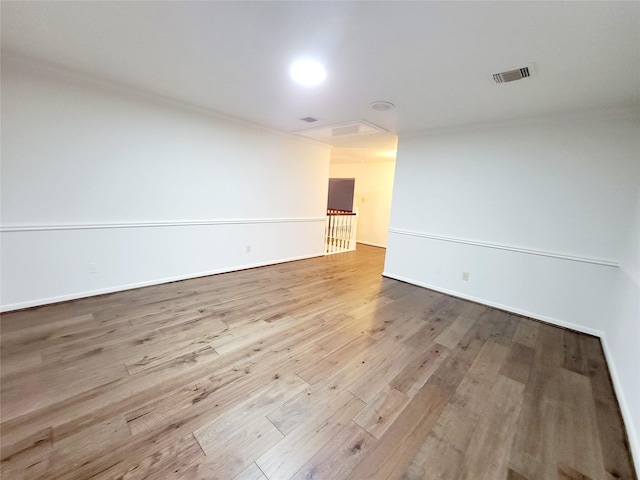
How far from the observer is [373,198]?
7.51 m

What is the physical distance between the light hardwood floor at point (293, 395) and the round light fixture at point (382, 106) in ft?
7.86

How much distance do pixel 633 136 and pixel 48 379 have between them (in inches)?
212

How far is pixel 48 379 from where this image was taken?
5.91 ft

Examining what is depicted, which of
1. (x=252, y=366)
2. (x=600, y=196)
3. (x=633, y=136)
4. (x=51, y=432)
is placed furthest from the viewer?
(x=600, y=196)

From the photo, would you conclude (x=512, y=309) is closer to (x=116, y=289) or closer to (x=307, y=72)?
(x=307, y=72)

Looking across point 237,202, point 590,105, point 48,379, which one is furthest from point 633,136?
point 48,379

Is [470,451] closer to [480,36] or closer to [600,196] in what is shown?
[480,36]

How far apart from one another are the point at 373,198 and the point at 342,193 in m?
1.37

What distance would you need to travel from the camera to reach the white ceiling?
1.55m

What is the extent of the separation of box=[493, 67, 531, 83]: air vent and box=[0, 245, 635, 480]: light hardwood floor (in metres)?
2.40

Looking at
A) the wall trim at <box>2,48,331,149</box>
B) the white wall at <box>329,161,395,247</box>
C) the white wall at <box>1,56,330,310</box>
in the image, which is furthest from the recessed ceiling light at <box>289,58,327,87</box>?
the white wall at <box>329,161,395,247</box>

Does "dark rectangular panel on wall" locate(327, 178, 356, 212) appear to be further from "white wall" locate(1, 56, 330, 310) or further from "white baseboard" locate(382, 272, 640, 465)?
"white baseboard" locate(382, 272, 640, 465)

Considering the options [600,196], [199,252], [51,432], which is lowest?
[51,432]

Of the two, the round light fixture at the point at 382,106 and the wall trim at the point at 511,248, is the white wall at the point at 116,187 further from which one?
→ the wall trim at the point at 511,248
